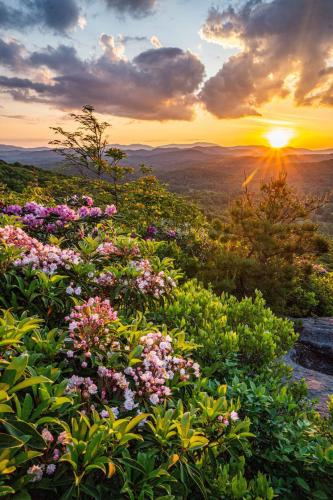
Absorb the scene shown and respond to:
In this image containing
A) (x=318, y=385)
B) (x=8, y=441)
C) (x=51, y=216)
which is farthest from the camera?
(x=318, y=385)

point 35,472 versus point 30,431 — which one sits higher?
point 30,431

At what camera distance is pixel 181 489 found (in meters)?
2.08

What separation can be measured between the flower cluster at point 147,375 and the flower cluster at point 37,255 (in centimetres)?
121

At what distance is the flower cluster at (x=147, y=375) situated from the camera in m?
2.38

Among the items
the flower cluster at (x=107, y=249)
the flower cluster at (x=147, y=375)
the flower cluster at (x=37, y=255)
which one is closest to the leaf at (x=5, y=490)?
the flower cluster at (x=147, y=375)

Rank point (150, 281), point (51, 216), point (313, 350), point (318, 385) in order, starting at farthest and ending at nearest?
point (313, 350), point (318, 385), point (51, 216), point (150, 281)

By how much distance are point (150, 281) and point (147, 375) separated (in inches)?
55.2

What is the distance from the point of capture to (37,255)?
3.39 m

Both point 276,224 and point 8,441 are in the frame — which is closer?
point 8,441

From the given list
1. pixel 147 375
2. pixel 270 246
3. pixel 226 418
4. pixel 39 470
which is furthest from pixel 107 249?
pixel 270 246

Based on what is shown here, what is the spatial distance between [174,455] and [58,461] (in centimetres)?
67

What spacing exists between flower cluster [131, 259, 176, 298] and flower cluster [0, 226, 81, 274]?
26.1 inches

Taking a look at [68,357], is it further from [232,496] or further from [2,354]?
[232,496]

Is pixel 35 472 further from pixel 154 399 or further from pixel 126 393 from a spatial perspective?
pixel 154 399
